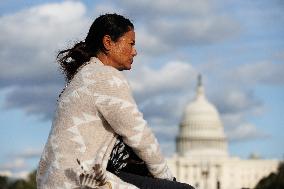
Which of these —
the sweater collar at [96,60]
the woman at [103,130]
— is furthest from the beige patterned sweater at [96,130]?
the sweater collar at [96,60]

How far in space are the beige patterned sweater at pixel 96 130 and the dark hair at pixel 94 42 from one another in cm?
29

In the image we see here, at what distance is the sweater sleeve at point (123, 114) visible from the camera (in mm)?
7469

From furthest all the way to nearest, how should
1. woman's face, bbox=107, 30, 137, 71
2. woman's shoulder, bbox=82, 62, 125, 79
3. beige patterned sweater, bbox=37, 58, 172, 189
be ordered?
woman's face, bbox=107, 30, 137, 71, woman's shoulder, bbox=82, 62, 125, 79, beige patterned sweater, bbox=37, 58, 172, 189

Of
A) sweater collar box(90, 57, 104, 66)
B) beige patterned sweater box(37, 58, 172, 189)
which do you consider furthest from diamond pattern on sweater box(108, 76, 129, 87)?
sweater collar box(90, 57, 104, 66)

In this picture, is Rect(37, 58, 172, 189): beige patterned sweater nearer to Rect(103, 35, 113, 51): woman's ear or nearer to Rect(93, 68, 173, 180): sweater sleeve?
Rect(93, 68, 173, 180): sweater sleeve

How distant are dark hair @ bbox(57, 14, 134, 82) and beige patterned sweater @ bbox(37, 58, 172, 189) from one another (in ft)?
0.95

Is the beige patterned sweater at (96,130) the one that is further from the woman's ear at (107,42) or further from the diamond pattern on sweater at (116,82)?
the woman's ear at (107,42)

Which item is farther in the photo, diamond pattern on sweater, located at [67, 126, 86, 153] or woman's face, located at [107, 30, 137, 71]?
woman's face, located at [107, 30, 137, 71]

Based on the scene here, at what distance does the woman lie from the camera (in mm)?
7449

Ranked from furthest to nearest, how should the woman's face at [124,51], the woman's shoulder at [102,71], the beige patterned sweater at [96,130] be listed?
the woman's face at [124,51] → the woman's shoulder at [102,71] → the beige patterned sweater at [96,130]

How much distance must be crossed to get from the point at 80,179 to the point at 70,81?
97cm

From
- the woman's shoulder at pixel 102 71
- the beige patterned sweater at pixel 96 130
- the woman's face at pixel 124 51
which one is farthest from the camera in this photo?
the woman's face at pixel 124 51

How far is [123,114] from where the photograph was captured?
746 cm

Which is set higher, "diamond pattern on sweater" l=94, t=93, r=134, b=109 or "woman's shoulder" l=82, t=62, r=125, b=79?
"woman's shoulder" l=82, t=62, r=125, b=79
